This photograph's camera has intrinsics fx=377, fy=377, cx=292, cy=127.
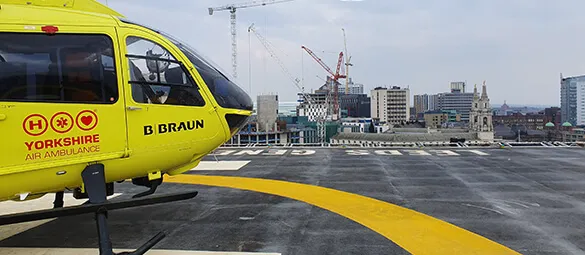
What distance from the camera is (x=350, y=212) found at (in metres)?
7.83

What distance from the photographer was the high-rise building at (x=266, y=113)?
374 ft

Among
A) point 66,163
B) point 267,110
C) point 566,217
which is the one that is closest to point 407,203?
point 566,217

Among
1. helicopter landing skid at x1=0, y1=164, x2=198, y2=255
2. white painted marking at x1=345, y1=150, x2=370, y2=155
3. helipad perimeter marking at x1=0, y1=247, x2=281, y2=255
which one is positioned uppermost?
helicopter landing skid at x1=0, y1=164, x2=198, y2=255

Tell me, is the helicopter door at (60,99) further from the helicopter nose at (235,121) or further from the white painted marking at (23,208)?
the white painted marking at (23,208)

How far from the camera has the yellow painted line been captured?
5.80m

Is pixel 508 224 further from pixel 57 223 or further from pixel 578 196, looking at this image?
pixel 57 223

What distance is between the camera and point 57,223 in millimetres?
7395

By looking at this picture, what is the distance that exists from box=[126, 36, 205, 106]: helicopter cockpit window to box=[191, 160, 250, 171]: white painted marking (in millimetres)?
8422

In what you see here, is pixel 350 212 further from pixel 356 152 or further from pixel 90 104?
pixel 356 152

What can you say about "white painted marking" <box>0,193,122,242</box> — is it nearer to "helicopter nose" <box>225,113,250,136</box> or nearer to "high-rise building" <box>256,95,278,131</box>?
"helicopter nose" <box>225,113,250,136</box>

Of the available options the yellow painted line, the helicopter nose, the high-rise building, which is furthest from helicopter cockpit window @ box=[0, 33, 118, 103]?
the high-rise building

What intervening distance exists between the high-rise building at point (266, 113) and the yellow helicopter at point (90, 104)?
4141 inches

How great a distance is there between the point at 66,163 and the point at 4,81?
50.3 inches

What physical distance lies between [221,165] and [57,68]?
10418 mm
